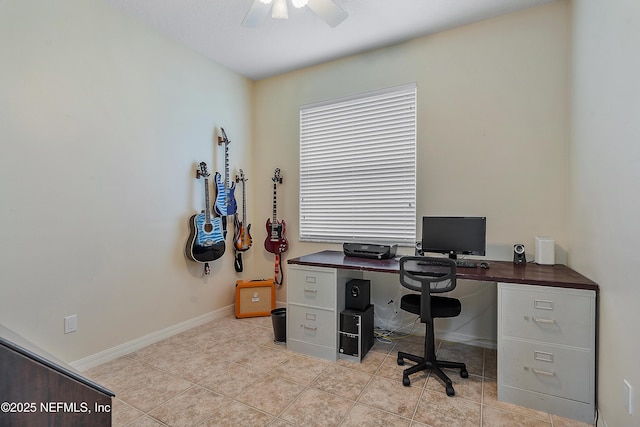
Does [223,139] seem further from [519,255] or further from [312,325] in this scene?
[519,255]

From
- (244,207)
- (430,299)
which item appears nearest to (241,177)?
(244,207)

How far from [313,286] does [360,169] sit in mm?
1366

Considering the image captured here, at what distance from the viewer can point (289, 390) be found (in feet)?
6.88

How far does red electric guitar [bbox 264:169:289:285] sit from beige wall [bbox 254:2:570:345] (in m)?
1.25

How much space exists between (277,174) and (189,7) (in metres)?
1.81

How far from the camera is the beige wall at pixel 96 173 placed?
206 cm

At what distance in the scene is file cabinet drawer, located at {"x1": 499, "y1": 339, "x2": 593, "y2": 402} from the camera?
1.78m

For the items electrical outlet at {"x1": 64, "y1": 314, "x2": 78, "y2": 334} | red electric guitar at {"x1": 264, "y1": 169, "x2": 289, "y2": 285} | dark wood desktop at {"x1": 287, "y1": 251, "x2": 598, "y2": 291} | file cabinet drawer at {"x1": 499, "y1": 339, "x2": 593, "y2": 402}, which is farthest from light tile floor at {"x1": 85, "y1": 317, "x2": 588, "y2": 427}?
red electric guitar at {"x1": 264, "y1": 169, "x2": 289, "y2": 285}

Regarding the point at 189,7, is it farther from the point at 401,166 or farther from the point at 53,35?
the point at 401,166

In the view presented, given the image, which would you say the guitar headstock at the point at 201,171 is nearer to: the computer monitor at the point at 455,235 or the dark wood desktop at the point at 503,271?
the dark wood desktop at the point at 503,271

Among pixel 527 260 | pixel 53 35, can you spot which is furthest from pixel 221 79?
pixel 527 260

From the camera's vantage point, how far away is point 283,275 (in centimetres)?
377

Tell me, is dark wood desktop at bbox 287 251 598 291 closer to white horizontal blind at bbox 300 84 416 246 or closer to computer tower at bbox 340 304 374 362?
computer tower at bbox 340 304 374 362

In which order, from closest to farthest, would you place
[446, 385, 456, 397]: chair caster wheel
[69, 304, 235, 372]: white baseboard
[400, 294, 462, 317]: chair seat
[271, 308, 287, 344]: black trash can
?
1. [446, 385, 456, 397]: chair caster wheel
2. [400, 294, 462, 317]: chair seat
3. [69, 304, 235, 372]: white baseboard
4. [271, 308, 287, 344]: black trash can
